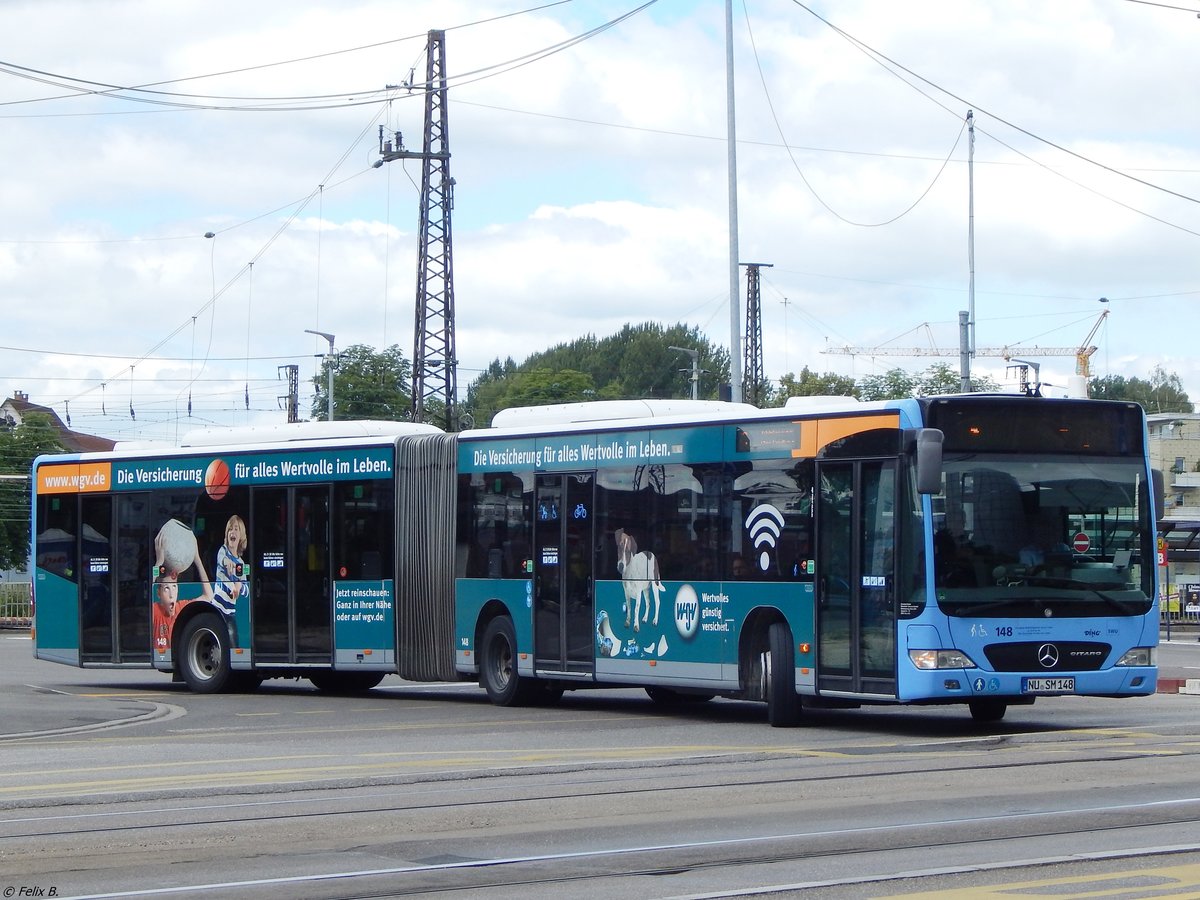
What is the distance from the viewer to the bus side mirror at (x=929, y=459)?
52.7 ft

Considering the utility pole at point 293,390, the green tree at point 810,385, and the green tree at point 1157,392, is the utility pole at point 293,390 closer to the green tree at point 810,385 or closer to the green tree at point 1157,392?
the green tree at point 810,385

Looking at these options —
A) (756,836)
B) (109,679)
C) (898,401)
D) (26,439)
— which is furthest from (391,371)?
(756,836)

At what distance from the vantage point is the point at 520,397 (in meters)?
107

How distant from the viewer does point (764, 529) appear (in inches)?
714

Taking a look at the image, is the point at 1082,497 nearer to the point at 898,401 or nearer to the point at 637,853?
the point at 898,401

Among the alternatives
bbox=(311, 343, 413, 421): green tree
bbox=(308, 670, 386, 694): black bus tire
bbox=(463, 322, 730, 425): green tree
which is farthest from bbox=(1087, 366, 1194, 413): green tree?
bbox=(308, 670, 386, 694): black bus tire

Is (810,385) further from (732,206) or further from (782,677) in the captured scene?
(782,677)

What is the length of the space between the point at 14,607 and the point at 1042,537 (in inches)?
1885

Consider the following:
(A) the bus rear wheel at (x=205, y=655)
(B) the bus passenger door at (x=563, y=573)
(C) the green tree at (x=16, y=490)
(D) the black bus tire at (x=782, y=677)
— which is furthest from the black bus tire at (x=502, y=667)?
(C) the green tree at (x=16, y=490)

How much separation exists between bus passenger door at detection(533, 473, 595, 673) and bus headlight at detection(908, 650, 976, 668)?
4788 mm

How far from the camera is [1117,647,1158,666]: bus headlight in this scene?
1709 cm

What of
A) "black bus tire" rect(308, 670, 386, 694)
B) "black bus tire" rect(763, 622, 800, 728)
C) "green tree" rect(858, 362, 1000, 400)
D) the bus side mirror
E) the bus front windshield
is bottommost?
"black bus tire" rect(308, 670, 386, 694)

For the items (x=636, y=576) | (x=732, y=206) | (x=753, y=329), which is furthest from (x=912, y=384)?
(x=636, y=576)

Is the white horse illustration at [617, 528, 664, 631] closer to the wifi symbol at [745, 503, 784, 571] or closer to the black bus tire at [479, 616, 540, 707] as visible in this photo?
the wifi symbol at [745, 503, 784, 571]
